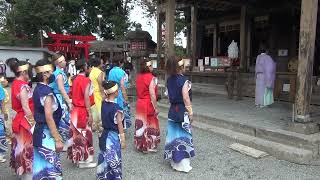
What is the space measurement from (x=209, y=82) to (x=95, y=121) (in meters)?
6.55

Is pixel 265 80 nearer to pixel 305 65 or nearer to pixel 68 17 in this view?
pixel 305 65

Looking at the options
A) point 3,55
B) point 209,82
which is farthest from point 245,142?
point 3,55

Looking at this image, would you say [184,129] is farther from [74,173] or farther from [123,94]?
[123,94]

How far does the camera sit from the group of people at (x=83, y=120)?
4.26m

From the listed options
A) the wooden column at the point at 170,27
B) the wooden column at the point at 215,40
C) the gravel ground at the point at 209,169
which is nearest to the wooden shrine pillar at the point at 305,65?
the gravel ground at the point at 209,169

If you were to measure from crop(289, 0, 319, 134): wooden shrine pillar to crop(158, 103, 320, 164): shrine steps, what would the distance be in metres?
0.20

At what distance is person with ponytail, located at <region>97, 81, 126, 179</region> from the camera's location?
4531 millimetres

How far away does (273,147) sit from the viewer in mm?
6277

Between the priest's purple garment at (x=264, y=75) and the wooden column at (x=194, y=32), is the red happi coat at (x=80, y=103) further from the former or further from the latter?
the wooden column at (x=194, y=32)

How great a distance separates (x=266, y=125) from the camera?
7.18 m

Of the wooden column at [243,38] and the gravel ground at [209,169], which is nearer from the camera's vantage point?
the gravel ground at [209,169]

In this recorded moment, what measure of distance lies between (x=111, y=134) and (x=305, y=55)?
3.75 m

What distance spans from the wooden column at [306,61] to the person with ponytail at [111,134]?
3.47 metres

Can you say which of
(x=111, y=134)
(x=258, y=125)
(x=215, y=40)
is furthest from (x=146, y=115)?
(x=215, y=40)
